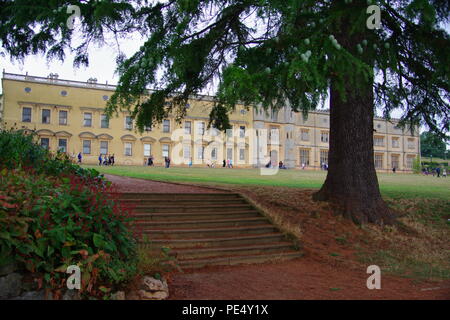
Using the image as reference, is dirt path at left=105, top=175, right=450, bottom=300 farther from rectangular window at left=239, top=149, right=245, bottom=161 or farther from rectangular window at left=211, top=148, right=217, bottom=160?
rectangular window at left=239, top=149, right=245, bottom=161

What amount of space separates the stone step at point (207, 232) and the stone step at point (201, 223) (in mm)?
211

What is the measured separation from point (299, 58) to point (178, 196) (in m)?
4.75

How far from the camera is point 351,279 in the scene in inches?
239

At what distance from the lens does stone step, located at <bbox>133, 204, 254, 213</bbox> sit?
26.0 ft

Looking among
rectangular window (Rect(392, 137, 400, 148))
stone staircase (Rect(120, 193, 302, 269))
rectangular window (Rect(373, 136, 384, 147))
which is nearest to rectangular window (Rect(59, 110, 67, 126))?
stone staircase (Rect(120, 193, 302, 269))

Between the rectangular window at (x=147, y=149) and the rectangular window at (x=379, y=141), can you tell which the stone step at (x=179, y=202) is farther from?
the rectangular window at (x=379, y=141)

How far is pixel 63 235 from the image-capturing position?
4.29m

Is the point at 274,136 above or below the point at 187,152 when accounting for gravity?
above

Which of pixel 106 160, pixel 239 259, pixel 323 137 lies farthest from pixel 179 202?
pixel 323 137

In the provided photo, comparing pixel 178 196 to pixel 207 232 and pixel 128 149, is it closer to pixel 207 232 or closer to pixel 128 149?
pixel 207 232

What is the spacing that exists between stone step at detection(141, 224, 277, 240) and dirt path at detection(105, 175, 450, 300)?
1.14 meters

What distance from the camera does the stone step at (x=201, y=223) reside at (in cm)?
727

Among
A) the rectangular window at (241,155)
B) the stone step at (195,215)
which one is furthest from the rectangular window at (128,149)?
the stone step at (195,215)

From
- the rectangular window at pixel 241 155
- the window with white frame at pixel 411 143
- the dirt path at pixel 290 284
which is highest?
the window with white frame at pixel 411 143
